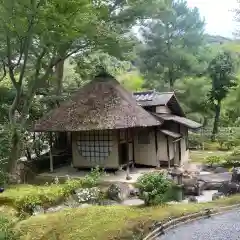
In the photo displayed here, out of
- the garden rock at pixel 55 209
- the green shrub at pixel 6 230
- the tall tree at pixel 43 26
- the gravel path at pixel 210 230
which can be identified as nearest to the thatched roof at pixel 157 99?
the tall tree at pixel 43 26

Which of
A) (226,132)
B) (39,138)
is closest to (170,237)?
(39,138)

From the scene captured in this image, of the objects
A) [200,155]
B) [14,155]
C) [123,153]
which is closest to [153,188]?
[14,155]

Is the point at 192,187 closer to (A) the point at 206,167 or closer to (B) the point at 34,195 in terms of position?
(B) the point at 34,195

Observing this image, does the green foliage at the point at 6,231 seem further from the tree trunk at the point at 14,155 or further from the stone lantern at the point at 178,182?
the stone lantern at the point at 178,182

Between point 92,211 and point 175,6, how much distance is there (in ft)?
84.8

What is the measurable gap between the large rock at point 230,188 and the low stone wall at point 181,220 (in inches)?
70.7

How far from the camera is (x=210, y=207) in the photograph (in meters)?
13.4

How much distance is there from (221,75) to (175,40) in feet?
17.0

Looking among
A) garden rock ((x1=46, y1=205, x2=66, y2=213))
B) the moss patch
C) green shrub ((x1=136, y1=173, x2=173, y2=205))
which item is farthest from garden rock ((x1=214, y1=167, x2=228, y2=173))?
garden rock ((x1=46, y1=205, x2=66, y2=213))

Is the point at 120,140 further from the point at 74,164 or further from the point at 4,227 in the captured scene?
the point at 4,227

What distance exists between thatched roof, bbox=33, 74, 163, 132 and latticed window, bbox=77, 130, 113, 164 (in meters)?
1.03

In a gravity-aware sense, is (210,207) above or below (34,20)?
below

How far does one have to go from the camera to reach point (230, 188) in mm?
15547

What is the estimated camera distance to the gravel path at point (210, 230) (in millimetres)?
11008
